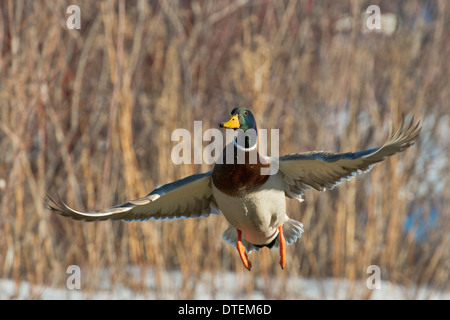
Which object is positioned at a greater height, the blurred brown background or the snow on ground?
the blurred brown background

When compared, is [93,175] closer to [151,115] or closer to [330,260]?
[151,115]

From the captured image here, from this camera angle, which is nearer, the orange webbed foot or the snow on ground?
the orange webbed foot

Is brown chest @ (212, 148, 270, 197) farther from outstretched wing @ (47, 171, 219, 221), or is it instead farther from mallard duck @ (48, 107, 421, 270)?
outstretched wing @ (47, 171, 219, 221)

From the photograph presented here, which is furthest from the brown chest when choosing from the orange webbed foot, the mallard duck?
the orange webbed foot

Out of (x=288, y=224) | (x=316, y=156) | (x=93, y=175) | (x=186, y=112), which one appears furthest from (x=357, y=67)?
(x=316, y=156)

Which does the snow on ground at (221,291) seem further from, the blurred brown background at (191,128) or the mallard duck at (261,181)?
the mallard duck at (261,181)

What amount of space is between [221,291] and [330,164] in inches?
83.5

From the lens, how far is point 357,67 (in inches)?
137

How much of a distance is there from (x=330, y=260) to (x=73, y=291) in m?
1.47

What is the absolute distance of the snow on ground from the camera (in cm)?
332

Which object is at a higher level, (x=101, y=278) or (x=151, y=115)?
(x=151, y=115)

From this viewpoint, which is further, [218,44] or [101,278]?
[218,44]

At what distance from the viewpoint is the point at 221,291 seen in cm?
357

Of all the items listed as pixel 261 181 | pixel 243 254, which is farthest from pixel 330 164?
pixel 243 254
